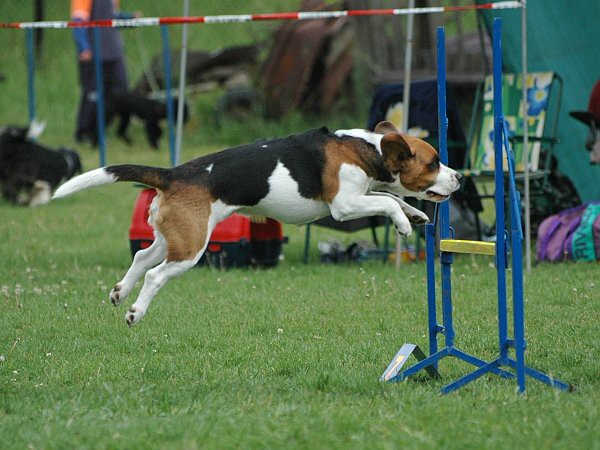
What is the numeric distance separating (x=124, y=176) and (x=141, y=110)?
38.3ft

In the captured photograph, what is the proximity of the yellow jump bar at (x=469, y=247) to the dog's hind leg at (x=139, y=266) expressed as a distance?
1.51m

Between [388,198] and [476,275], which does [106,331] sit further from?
[476,275]

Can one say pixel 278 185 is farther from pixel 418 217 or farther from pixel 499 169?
pixel 499 169

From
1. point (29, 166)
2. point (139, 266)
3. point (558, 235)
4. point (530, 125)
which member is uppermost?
point (530, 125)

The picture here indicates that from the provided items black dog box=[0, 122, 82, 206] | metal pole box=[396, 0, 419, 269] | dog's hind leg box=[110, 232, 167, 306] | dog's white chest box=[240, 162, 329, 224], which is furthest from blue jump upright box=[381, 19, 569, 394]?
black dog box=[0, 122, 82, 206]

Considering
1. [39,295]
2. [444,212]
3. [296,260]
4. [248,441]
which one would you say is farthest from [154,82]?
[248,441]

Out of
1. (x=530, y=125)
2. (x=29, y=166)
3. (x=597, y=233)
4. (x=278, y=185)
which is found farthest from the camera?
(x=29, y=166)

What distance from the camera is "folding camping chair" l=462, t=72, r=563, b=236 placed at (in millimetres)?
9422

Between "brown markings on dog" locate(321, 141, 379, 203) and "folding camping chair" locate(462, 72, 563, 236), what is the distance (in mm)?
3744

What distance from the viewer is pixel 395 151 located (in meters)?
5.46

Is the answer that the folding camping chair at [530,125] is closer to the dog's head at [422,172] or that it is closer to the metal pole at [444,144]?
the dog's head at [422,172]

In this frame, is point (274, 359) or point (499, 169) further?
point (274, 359)

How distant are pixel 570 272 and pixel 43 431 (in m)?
5.13

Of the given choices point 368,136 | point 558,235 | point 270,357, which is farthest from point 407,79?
point 270,357
